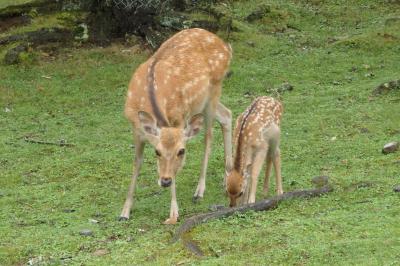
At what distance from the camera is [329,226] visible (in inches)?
268

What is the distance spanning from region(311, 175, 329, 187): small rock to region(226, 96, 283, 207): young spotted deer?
1.22 feet

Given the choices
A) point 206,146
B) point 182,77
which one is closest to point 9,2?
point 206,146

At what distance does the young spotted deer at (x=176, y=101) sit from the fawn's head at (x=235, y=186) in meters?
0.51

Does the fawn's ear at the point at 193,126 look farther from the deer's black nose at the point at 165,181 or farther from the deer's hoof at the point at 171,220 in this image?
the deer's hoof at the point at 171,220

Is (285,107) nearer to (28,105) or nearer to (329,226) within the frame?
(28,105)

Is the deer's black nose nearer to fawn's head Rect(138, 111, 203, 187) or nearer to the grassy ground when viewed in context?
fawn's head Rect(138, 111, 203, 187)

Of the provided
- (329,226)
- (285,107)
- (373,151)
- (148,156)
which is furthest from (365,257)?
(285,107)

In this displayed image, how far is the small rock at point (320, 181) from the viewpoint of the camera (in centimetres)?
853

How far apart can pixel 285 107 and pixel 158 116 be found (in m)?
5.00

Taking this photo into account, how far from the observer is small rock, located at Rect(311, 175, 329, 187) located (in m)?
8.53

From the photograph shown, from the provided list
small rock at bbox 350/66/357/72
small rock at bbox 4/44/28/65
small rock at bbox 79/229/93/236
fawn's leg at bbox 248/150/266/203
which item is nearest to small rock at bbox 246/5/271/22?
small rock at bbox 350/66/357/72

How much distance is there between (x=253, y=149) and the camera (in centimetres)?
850

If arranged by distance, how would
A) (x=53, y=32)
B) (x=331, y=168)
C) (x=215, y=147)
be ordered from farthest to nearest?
(x=53, y=32), (x=215, y=147), (x=331, y=168)

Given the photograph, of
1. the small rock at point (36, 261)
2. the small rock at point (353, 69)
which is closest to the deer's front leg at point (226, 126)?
the small rock at point (36, 261)
